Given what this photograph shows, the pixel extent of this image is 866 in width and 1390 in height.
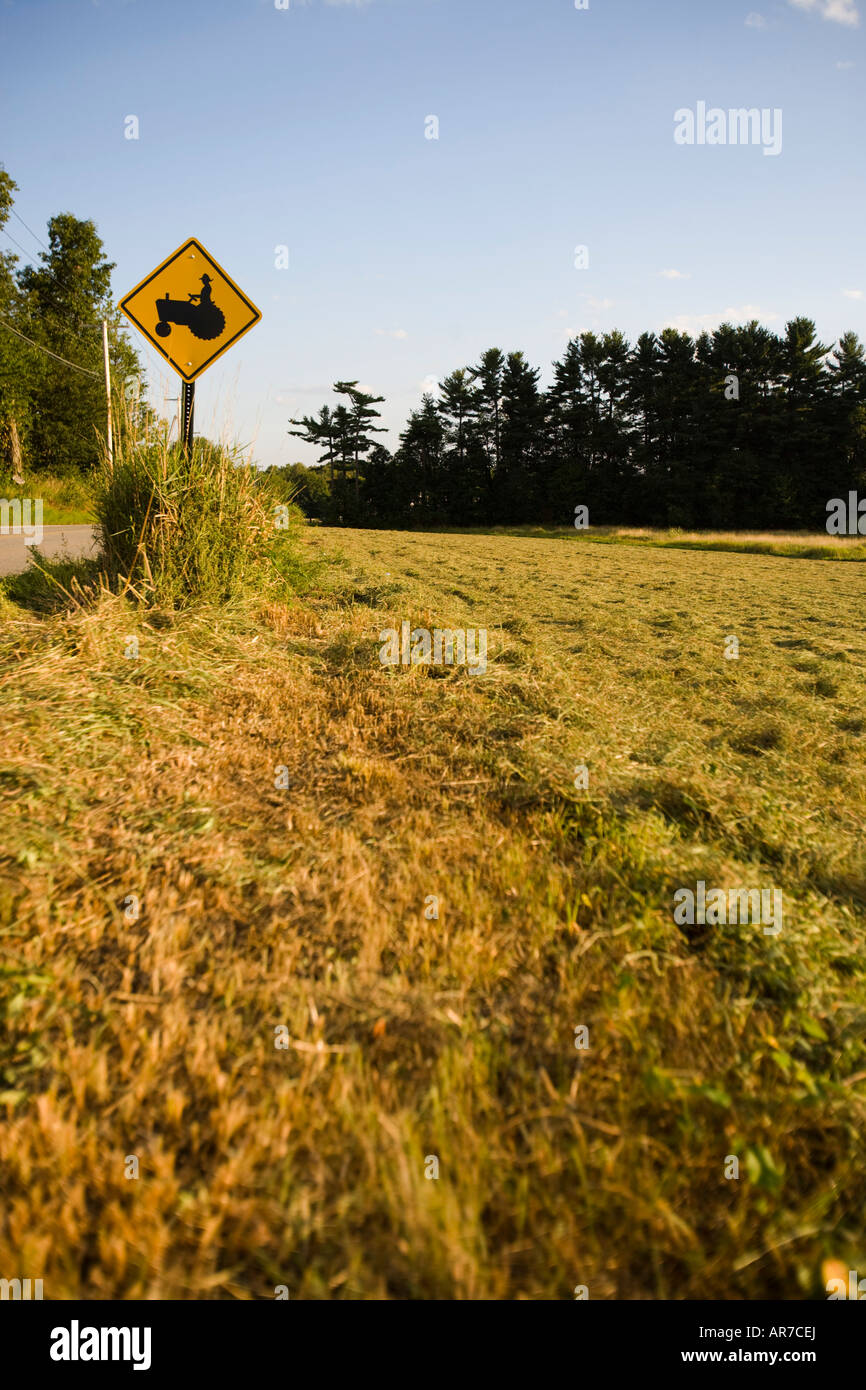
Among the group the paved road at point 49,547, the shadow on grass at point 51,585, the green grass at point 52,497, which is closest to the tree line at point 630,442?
the green grass at point 52,497

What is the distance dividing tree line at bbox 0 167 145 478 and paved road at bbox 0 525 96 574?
1500 centimetres

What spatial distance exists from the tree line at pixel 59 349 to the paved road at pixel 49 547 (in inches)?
591

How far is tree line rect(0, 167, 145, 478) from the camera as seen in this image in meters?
28.5

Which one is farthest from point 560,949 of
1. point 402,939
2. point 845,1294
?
point 845,1294

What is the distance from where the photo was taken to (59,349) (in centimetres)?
3162

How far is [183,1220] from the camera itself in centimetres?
130

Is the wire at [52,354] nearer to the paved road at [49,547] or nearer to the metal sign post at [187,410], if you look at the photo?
the paved road at [49,547]

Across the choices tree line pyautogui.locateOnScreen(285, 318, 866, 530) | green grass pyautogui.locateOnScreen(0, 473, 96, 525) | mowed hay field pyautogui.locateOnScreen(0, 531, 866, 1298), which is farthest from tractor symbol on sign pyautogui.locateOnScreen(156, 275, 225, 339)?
tree line pyautogui.locateOnScreen(285, 318, 866, 530)

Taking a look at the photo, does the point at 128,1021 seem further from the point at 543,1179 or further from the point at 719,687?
the point at 719,687

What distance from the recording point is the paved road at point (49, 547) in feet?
30.2

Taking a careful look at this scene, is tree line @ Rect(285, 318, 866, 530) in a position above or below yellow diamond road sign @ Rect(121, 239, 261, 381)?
above

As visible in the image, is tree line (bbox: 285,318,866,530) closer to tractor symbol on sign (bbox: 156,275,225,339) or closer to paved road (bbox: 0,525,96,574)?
paved road (bbox: 0,525,96,574)

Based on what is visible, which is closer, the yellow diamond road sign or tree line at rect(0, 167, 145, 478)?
the yellow diamond road sign

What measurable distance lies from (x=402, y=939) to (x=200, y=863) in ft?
2.99
